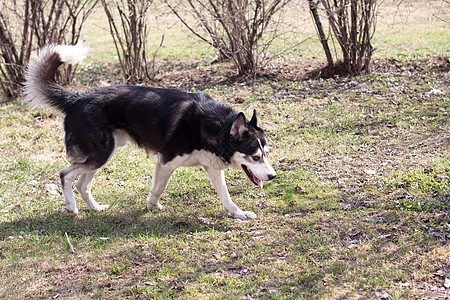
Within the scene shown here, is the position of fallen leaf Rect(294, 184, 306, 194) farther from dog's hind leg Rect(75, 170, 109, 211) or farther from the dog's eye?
dog's hind leg Rect(75, 170, 109, 211)

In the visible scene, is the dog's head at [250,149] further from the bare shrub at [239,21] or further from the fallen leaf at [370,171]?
the bare shrub at [239,21]

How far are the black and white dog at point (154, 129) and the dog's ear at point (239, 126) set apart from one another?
0.01 m

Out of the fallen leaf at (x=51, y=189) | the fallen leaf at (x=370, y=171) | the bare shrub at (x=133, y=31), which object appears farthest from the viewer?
the bare shrub at (x=133, y=31)

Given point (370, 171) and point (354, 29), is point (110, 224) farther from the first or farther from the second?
point (354, 29)

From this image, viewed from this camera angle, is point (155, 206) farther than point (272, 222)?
Yes

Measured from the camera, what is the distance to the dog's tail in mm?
5473

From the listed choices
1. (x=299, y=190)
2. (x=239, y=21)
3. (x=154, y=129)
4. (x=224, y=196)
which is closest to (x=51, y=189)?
(x=154, y=129)

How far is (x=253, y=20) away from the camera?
10.7 metres

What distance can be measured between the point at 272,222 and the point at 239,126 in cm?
110

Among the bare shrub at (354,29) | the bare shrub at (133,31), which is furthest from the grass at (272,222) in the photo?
the bare shrub at (133,31)

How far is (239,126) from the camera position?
508 centimetres

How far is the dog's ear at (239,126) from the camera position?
16.5ft

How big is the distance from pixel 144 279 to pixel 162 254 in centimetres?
45

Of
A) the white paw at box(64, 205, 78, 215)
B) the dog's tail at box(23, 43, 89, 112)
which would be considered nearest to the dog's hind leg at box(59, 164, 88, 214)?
the white paw at box(64, 205, 78, 215)
